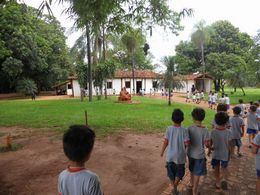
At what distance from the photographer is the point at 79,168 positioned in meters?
1.83

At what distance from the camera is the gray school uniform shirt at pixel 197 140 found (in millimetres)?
3309

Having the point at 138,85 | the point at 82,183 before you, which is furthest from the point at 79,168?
the point at 138,85

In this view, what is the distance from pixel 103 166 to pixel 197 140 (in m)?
2.48

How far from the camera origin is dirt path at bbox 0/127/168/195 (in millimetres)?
4019

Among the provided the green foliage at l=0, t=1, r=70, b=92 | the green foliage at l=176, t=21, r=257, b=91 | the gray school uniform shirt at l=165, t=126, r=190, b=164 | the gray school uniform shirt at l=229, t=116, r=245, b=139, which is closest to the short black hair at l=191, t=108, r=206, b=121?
the gray school uniform shirt at l=165, t=126, r=190, b=164

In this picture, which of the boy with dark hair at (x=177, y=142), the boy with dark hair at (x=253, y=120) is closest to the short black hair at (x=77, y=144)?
the boy with dark hair at (x=177, y=142)

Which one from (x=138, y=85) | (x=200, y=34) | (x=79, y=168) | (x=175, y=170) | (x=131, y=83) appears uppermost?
(x=200, y=34)

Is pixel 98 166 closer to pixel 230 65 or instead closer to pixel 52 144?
pixel 52 144

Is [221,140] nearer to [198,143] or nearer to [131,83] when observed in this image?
[198,143]

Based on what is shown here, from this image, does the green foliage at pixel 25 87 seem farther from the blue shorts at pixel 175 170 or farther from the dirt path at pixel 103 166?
the blue shorts at pixel 175 170

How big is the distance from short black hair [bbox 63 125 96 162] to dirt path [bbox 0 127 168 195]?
2.30 meters

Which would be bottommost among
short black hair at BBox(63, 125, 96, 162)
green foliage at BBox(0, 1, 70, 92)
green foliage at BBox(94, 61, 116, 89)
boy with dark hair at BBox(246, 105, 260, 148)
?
boy with dark hair at BBox(246, 105, 260, 148)

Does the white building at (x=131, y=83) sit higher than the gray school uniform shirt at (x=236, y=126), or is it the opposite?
the white building at (x=131, y=83)

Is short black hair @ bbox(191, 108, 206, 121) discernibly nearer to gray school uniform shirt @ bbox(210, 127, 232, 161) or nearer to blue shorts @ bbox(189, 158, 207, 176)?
gray school uniform shirt @ bbox(210, 127, 232, 161)
